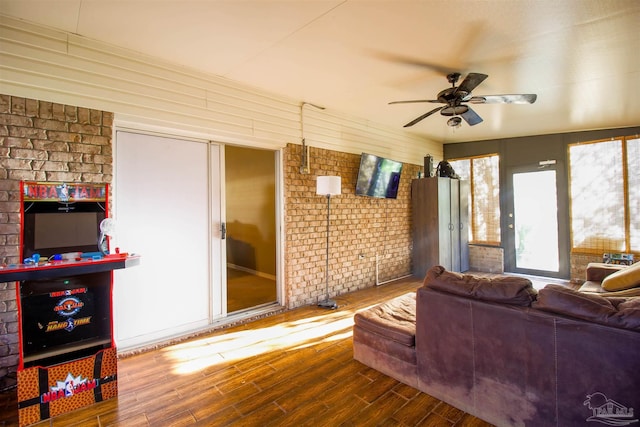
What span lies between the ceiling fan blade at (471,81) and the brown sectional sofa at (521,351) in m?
1.85

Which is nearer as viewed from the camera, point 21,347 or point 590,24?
point 21,347

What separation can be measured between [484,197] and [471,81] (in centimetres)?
443

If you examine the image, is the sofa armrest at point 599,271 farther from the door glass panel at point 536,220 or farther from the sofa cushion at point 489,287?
the sofa cushion at point 489,287

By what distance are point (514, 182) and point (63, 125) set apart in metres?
7.32

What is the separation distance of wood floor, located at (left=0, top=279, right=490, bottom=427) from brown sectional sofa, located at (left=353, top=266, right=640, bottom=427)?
0.73 ft

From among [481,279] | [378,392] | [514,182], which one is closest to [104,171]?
[378,392]

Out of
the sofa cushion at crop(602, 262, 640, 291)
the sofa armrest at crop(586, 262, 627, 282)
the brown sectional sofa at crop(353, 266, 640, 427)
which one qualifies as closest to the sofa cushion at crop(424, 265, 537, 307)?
the brown sectional sofa at crop(353, 266, 640, 427)

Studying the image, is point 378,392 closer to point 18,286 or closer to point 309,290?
point 309,290

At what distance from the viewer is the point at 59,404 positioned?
2115 mm

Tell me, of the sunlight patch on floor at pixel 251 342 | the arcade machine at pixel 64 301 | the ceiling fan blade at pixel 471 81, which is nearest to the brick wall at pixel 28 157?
the arcade machine at pixel 64 301

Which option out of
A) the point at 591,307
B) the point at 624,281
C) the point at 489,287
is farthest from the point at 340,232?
the point at 591,307

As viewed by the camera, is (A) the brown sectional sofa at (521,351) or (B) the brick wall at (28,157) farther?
(B) the brick wall at (28,157)

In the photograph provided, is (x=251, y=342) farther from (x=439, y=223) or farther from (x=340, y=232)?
(x=439, y=223)

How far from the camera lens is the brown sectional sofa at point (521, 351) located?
1547 mm
